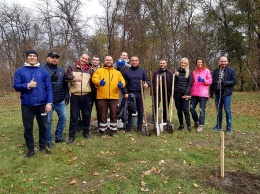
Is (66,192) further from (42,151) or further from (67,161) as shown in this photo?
(42,151)

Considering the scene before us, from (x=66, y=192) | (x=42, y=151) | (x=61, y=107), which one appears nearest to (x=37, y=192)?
(x=66, y=192)

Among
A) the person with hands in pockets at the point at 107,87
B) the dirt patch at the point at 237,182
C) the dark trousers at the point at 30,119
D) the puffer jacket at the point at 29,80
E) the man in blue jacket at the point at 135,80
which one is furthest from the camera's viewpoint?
the man in blue jacket at the point at 135,80

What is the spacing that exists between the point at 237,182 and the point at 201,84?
12.0 feet

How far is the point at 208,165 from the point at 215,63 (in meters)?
15.9

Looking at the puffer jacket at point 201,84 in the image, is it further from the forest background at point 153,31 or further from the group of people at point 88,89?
the forest background at point 153,31

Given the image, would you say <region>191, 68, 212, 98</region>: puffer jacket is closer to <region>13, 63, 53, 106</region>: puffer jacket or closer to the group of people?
the group of people

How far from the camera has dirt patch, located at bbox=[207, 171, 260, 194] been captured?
4.18 m

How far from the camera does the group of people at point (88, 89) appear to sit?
520 centimetres

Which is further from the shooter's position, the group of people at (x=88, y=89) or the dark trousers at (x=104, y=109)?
the dark trousers at (x=104, y=109)

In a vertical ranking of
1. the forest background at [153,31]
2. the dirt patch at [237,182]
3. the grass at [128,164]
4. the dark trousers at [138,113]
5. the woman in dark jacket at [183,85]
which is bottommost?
the dirt patch at [237,182]

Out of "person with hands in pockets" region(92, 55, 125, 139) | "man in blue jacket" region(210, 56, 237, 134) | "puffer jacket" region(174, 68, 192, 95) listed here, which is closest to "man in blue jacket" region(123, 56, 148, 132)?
"person with hands in pockets" region(92, 55, 125, 139)

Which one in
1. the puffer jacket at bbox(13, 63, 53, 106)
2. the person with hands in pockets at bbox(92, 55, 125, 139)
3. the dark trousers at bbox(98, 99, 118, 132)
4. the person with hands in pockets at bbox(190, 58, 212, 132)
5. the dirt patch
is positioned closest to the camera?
the dirt patch

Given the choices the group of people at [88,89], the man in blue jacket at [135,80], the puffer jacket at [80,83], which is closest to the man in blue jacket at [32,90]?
the group of people at [88,89]

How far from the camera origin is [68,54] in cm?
2869
